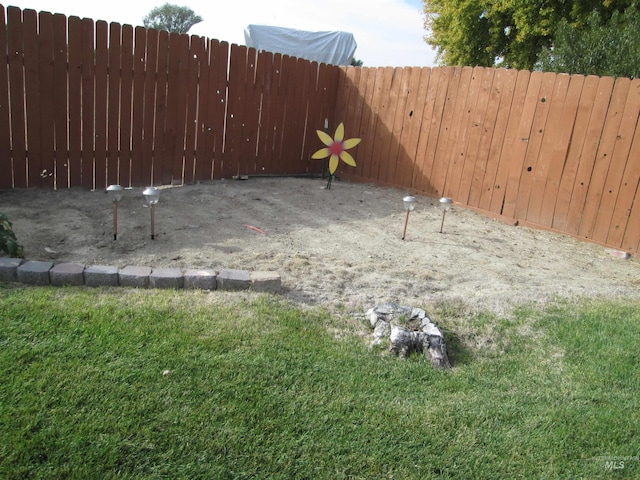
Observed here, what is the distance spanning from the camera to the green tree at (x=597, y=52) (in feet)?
22.3

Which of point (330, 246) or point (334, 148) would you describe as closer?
point (330, 246)

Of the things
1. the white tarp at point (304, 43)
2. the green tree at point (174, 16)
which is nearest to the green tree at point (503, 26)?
the white tarp at point (304, 43)

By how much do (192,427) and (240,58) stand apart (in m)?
6.25

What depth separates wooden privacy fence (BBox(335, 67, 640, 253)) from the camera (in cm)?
564

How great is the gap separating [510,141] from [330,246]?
3.28 m

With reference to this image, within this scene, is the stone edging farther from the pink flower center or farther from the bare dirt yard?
the pink flower center

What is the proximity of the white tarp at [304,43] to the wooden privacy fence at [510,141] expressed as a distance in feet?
23.8

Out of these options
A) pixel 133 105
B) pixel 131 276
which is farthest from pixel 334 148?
pixel 131 276

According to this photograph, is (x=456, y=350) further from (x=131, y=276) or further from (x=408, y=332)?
(x=131, y=276)

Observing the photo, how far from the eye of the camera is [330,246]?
4.91 metres

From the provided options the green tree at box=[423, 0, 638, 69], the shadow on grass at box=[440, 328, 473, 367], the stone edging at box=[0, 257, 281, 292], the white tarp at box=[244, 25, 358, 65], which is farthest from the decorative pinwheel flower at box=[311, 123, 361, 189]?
the green tree at box=[423, 0, 638, 69]

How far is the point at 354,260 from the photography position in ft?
14.9

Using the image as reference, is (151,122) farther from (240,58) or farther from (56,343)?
(56,343)

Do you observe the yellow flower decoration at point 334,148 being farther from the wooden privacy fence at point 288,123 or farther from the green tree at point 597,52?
the green tree at point 597,52
